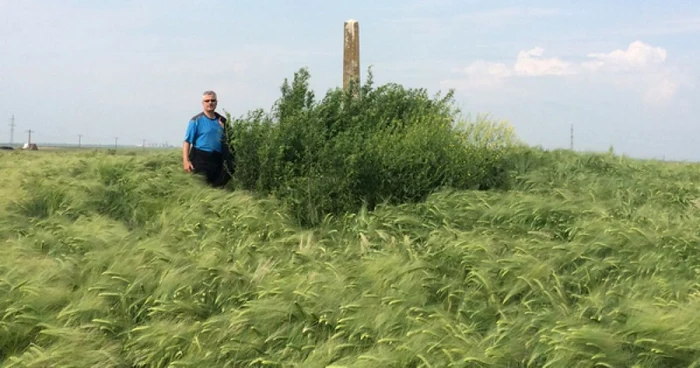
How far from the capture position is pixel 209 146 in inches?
299

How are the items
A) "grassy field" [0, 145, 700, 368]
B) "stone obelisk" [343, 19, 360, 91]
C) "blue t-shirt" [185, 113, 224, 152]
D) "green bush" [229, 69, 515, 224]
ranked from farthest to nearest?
"stone obelisk" [343, 19, 360, 91]
"blue t-shirt" [185, 113, 224, 152]
"green bush" [229, 69, 515, 224]
"grassy field" [0, 145, 700, 368]

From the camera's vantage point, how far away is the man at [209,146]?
24.7 feet

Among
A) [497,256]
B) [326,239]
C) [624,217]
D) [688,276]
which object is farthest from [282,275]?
[624,217]

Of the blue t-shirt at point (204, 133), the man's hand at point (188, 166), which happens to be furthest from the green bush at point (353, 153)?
the man's hand at point (188, 166)

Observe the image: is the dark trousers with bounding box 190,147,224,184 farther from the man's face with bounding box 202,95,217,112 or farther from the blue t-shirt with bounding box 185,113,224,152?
the man's face with bounding box 202,95,217,112

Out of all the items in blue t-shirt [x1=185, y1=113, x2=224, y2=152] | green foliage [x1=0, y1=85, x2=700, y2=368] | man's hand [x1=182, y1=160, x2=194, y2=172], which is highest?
blue t-shirt [x1=185, y1=113, x2=224, y2=152]

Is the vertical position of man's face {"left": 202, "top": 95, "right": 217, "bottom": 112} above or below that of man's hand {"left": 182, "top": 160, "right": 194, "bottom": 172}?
above

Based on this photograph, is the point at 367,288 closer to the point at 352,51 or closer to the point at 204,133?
the point at 204,133

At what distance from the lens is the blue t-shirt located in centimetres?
751

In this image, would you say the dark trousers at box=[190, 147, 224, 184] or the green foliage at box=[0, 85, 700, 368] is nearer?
the green foliage at box=[0, 85, 700, 368]

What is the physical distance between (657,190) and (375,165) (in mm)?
3502

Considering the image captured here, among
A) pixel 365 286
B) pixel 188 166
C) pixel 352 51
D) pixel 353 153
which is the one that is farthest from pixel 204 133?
pixel 365 286

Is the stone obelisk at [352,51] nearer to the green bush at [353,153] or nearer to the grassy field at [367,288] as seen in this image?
the green bush at [353,153]

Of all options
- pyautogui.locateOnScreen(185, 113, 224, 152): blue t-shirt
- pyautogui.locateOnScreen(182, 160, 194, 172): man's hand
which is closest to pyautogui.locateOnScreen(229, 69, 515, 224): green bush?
pyautogui.locateOnScreen(185, 113, 224, 152): blue t-shirt
